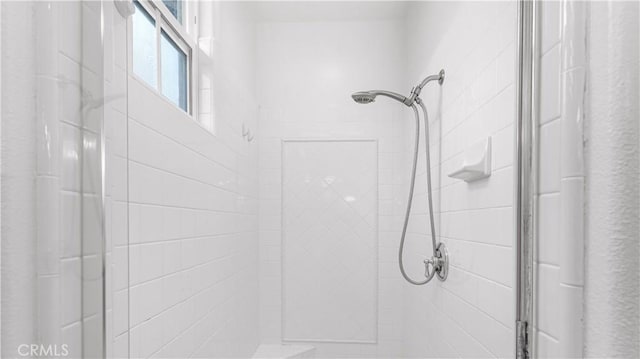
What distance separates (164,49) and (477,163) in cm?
106

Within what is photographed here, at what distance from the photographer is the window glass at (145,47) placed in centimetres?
125

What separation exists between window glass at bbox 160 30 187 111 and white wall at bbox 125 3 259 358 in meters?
0.14

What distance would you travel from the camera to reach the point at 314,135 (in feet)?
8.34

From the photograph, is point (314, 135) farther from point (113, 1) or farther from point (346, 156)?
point (113, 1)

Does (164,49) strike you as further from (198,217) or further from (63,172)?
(63,172)

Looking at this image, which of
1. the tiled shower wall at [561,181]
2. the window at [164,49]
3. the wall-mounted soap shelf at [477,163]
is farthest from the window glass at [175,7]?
the tiled shower wall at [561,181]

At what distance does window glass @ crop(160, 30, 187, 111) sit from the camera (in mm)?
1509

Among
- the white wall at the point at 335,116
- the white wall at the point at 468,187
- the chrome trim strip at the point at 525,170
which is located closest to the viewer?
the chrome trim strip at the point at 525,170

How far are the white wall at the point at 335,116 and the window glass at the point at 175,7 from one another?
0.89 meters

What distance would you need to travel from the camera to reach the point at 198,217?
1.57m

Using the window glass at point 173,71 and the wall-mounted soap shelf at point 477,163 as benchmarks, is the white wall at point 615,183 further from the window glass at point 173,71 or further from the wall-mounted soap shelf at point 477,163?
the window glass at point 173,71

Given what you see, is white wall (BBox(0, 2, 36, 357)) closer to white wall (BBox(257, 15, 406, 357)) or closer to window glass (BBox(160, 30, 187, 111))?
window glass (BBox(160, 30, 187, 111))

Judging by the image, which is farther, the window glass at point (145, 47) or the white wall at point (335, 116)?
the white wall at point (335, 116)

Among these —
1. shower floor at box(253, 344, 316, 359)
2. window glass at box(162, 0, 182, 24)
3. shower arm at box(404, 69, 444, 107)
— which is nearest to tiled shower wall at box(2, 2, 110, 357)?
window glass at box(162, 0, 182, 24)
